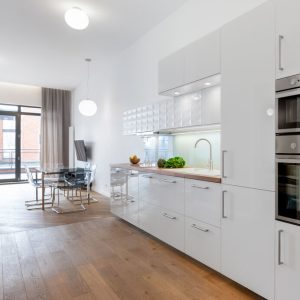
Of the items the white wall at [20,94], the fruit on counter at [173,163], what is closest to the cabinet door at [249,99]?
the fruit on counter at [173,163]

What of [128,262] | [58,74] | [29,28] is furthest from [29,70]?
[128,262]

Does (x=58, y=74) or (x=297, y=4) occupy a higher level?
(x=58, y=74)

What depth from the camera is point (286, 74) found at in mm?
1649

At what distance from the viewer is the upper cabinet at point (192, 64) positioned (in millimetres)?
2324

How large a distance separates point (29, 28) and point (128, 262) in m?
3.95

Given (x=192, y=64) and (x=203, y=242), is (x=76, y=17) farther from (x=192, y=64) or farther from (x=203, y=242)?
(x=203, y=242)

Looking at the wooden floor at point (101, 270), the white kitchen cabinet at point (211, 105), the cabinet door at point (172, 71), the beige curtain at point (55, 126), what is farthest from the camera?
the beige curtain at point (55, 126)

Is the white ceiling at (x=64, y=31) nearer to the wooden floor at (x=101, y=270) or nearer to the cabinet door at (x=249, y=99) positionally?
the cabinet door at (x=249, y=99)

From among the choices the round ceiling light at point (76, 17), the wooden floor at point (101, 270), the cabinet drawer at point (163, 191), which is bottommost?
the wooden floor at point (101, 270)

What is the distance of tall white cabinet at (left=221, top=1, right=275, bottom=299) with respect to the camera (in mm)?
1757

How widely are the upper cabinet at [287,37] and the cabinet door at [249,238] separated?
0.86m

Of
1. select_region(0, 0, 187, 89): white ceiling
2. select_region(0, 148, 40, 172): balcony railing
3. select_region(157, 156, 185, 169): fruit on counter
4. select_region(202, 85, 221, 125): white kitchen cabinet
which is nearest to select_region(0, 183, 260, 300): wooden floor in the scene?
select_region(157, 156, 185, 169): fruit on counter

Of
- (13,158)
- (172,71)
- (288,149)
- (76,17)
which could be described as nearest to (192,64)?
(172,71)

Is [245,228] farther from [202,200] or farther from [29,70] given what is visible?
[29,70]
